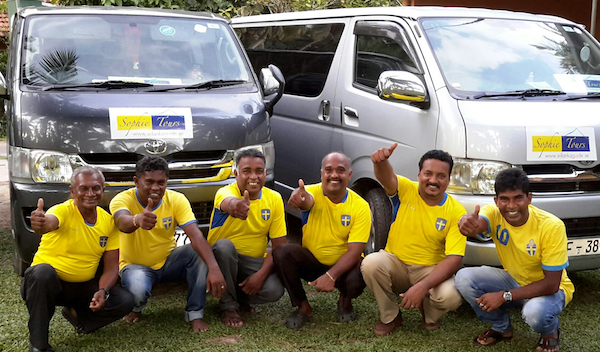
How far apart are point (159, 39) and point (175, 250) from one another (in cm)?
182

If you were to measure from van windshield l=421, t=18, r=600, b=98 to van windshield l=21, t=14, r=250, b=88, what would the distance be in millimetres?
1560

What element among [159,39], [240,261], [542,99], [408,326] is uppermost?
[159,39]

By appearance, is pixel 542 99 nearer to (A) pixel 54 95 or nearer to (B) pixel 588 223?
(B) pixel 588 223

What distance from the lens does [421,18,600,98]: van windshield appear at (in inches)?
175

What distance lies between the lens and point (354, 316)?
414 centimetres

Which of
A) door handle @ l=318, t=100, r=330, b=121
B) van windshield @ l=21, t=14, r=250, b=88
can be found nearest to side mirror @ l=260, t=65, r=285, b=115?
van windshield @ l=21, t=14, r=250, b=88

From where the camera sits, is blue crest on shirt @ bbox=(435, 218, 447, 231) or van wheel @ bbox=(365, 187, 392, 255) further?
van wheel @ bbox=(365, 187, 392, 255)

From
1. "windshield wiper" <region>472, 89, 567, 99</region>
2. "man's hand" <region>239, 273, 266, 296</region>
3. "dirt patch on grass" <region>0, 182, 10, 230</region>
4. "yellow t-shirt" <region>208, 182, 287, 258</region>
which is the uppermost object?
"windshield wiper" <region>472, 89, 567, 99</region>

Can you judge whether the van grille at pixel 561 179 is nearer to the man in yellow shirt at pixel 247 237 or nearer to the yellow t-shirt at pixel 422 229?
the yellow t-shirt at pixel 422 229

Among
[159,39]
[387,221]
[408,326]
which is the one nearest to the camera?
[408,326]

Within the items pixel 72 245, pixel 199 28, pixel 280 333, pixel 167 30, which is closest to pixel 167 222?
pixel 72 245

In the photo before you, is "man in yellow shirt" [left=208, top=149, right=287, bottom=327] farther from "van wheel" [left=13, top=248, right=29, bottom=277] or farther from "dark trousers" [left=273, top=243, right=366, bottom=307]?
"van wheel" [left=13, top=248, right=29, bottom=277]

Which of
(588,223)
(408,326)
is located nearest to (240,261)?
(408,326)

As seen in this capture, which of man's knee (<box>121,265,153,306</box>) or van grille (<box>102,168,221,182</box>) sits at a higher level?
van grille (<box>102,168,221,182</box>)
